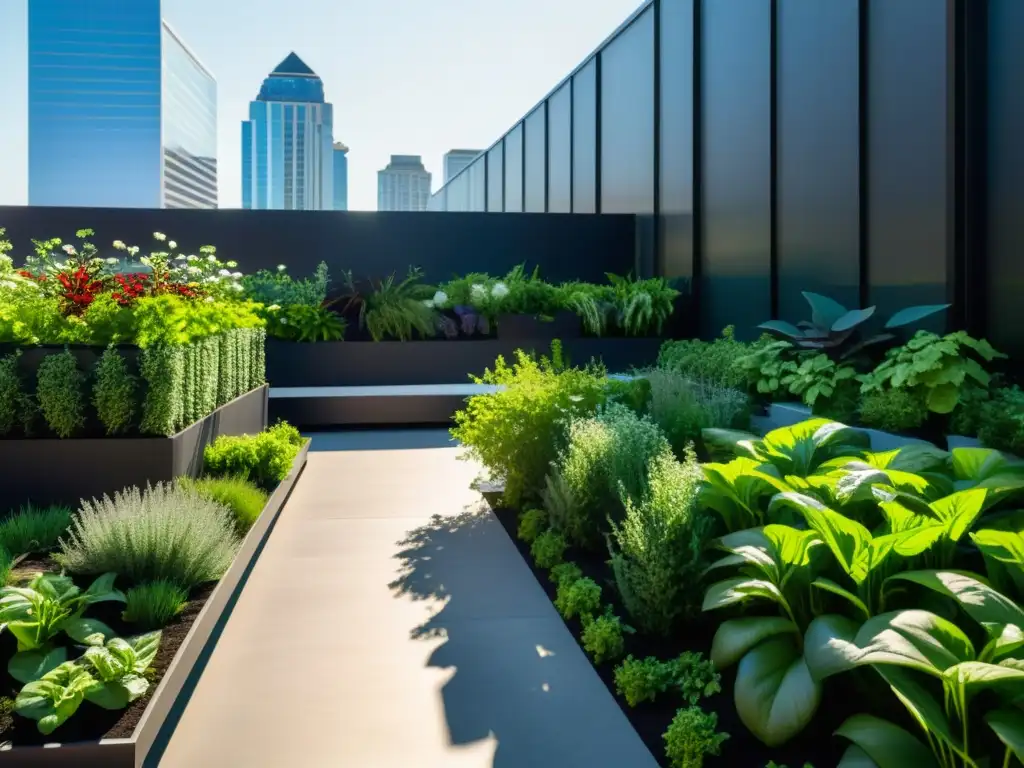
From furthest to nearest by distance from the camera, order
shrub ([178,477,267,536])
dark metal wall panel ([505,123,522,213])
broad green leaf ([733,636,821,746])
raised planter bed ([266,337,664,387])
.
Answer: dark metal wall panel ([505,123,522,213]) → raised planter bed ([266,337,664,387]) → shrub ([178,477,267,536]) → broad green leaf ([733,636,821,746])

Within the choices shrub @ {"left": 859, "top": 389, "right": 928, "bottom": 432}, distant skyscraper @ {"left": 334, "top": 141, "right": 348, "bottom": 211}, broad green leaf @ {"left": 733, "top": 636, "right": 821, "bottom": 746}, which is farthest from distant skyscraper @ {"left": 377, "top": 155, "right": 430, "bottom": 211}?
broad green leaf @ {"left": 733, "top": 636, "right": 821, "bottom": 746}

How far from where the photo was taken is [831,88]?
25.0 ft

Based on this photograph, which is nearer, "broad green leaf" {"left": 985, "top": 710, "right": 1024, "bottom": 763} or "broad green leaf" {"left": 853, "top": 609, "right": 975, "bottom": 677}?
"broad green leaf" {"left": 985, "top": 710, "right": 1024, "bottom": 763}

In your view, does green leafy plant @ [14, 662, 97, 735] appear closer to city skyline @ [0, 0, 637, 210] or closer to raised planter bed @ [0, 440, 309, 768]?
raised planter bed @ [0, 440, 309, 768]

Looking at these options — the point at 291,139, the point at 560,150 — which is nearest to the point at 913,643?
the point at 560,150

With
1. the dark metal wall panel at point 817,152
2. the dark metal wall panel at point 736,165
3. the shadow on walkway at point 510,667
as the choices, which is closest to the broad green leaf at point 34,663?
the shadow on walkway at point 510,667

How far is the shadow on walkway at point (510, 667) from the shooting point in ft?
7.82

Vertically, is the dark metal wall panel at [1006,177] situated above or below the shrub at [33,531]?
above

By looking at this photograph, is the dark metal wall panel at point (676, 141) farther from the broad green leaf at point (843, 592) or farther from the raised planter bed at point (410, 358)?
the broad green leaf at point (843, 592)

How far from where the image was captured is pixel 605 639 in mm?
2924

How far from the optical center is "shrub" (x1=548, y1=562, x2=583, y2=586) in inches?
142

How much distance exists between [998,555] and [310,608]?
8.19 feet

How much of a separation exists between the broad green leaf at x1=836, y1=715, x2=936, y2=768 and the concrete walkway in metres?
0.57

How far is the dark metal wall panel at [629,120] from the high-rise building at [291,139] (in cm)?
12739
